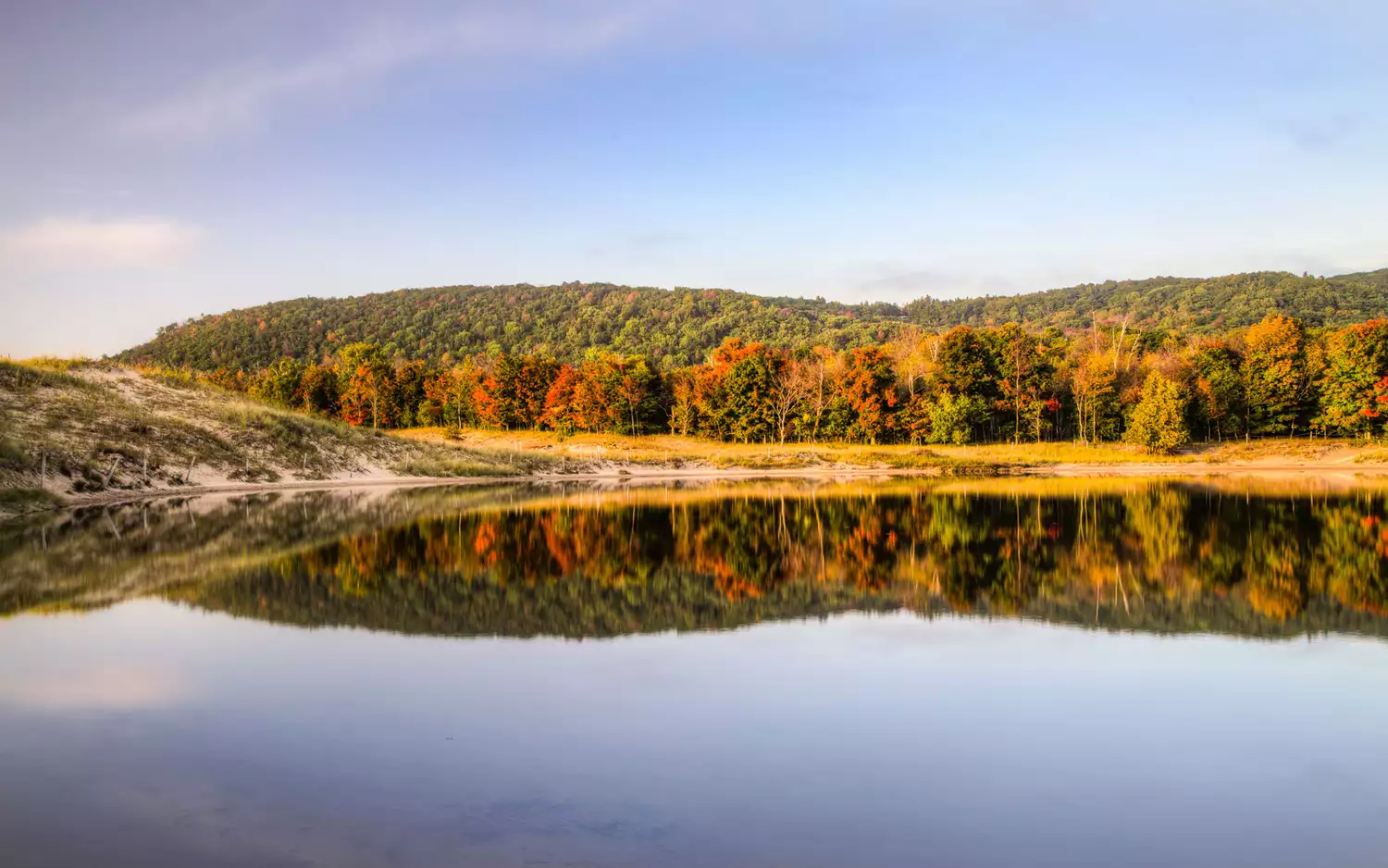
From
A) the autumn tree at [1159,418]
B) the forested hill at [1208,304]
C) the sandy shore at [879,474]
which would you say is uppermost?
the forested hill at [1208,304]

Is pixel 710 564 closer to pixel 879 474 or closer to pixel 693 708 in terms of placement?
pixel 693 708

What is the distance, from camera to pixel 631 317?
16300 cm

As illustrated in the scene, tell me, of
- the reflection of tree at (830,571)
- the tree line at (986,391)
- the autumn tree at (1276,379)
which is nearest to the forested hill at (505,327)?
the tree line at (986,391)

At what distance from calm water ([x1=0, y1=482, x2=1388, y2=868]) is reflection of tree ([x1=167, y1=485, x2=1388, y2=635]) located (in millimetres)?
131

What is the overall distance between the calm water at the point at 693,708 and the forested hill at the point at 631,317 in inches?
4578

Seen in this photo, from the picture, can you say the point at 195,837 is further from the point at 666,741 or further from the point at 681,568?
the point at 681,568

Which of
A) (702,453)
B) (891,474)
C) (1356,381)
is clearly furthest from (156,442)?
(1356,381)

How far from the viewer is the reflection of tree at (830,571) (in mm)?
14359

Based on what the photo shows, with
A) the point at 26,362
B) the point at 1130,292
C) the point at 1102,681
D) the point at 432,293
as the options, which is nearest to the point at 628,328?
the point at 432,293

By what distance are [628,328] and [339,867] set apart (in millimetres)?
151852

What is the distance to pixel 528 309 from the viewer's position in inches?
6860

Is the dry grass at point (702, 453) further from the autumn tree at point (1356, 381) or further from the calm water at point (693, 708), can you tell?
the calm water at point (693, 708)

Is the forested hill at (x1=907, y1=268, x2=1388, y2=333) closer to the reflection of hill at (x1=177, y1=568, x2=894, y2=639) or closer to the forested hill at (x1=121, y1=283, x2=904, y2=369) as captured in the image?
the forested hill at (x1=121, y1=283, x2=904, y2=369)

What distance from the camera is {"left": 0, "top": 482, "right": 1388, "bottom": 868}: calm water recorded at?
247 inches
